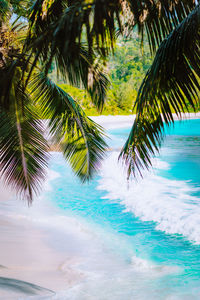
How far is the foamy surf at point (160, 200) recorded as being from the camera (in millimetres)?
6709

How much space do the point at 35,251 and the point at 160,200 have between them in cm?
435

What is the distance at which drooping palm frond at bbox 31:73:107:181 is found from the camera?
465 cm

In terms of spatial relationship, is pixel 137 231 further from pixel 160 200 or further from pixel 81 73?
pixel 81 73

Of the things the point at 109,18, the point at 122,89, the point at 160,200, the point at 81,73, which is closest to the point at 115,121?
the point at 122,89

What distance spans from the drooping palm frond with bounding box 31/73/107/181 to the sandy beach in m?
1.18

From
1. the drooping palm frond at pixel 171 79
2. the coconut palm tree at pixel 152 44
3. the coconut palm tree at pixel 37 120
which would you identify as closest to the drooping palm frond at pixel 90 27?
the coconut palm tree at pixel 152 44

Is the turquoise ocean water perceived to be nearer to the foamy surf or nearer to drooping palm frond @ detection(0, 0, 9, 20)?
the foamy surf

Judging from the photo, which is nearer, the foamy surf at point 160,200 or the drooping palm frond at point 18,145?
the drooping palm frond at point 18,145

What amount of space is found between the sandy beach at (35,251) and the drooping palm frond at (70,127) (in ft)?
3.88

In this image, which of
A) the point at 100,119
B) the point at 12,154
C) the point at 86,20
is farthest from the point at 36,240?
the point at 100,119

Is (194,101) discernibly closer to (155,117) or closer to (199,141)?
(155,117)

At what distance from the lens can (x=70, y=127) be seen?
4.78 m

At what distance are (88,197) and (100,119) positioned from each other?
18997mm

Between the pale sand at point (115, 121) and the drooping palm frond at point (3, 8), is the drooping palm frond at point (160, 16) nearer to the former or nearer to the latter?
the drooping palm frond at point (3, 8)
